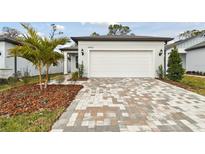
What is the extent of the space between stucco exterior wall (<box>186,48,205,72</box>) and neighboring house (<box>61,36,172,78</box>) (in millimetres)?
9642

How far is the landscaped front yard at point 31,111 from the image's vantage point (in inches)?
195

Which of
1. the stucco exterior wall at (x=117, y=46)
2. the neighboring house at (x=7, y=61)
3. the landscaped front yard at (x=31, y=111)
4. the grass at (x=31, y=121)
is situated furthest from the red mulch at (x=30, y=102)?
the stucco exterior wall at (x=117, y=46)

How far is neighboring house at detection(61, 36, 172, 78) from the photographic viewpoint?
1655 cm

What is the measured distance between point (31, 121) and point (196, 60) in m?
24.4

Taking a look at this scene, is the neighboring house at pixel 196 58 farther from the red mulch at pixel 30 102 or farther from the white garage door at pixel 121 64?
the red mulch at pixel 30 102

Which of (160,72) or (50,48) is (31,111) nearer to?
(50,48)

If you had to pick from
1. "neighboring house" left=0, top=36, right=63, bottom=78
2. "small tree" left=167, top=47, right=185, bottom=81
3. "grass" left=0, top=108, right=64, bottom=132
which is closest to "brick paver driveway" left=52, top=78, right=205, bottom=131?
"grass" left=0, top=108, right=64, bottom=132

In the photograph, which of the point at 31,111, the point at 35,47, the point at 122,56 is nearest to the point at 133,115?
the point at 31,111

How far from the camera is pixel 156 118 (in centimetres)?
553

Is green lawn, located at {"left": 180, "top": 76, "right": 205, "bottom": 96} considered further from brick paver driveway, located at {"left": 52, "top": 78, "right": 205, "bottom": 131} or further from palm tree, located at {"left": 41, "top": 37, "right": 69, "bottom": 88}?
palm tree, located at {"left": 41, "top": 37, "right": 69, "bottom": 88}
